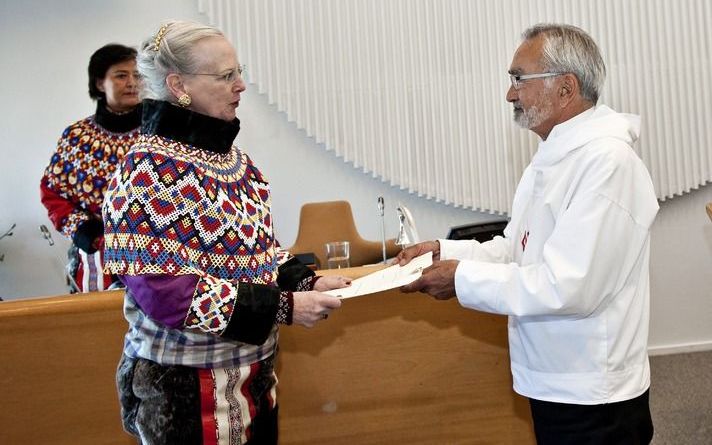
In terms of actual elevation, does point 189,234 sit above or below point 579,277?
above

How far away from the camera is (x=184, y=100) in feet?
5.40

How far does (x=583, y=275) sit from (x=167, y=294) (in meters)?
0.89

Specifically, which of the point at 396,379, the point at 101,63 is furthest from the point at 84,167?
the point at 396,379

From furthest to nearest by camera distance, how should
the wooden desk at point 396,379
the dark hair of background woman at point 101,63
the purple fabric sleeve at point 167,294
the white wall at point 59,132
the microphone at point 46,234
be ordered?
the white wall at point 59,132 → the microphone at point 46,234 → the dark hair of background woman at point 101,63 → the wooden desk at point 396,379 → the purple fabric sleeve at point 167,294

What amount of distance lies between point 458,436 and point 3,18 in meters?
4.33

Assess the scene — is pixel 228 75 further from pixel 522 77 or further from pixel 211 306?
pixel 522 77

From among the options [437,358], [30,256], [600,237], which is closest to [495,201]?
[437,358]

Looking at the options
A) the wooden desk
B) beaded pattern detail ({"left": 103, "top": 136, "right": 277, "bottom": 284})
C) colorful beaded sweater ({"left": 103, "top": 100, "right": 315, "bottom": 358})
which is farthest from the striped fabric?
the wooden desk

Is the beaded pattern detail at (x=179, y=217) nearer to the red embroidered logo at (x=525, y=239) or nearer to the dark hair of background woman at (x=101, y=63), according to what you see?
the red embroidered logo at (x=525, y=239)

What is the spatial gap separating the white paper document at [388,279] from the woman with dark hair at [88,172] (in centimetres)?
158

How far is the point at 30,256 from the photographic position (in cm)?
512

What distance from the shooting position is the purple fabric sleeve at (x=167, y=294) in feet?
4.82

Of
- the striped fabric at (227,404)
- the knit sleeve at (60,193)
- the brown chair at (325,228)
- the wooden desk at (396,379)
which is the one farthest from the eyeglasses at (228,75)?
the brown chair at (325,228)

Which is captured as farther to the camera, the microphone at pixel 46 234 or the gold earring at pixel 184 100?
the microphone at pixel 46 234
